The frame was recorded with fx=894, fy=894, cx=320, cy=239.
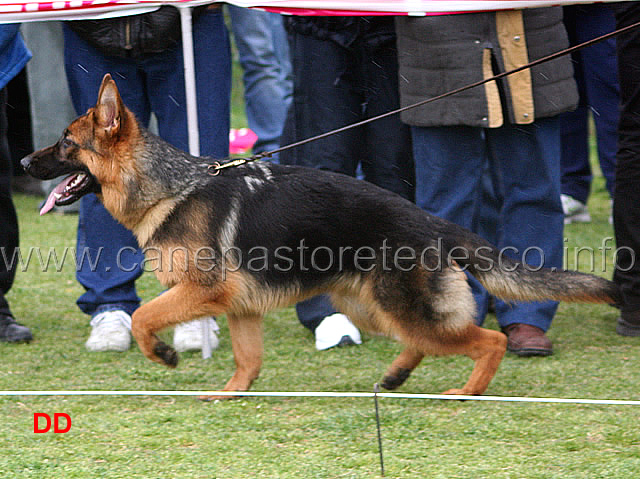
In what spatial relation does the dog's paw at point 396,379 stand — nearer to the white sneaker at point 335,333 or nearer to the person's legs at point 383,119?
the white sneaker at point 335,333

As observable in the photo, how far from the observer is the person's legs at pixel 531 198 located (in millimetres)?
4410

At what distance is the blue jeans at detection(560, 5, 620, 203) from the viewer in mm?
5945

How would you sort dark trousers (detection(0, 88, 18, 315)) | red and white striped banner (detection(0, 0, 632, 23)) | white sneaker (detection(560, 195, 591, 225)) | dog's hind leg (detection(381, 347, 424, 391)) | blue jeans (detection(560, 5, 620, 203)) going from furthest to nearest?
white sneaker (detection(560, 195, 591, 225))
blue jeans (detection(560, 5, 620, 203))
dark trousers (detection(0, 88, 18, 315))
red and white striped banner (detection(0, 0, 632, 23))
dog's hind leg (detection(381, 347, 424, 391))

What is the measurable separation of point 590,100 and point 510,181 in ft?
7.43

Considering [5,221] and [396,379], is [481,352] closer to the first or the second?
[396,379]

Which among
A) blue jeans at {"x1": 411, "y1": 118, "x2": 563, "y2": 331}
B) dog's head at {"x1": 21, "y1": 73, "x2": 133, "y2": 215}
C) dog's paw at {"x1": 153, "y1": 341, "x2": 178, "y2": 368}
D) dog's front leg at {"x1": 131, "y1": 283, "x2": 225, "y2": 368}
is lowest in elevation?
dog's paw at {"x1": 153, "y1": 341, "x2": 178, "y2": 368}

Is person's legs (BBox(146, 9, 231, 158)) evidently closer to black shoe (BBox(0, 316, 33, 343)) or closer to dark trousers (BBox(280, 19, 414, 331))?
dark trousers (BBox(280, 19, 414, 331))

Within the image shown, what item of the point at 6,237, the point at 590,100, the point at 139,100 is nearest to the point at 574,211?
the point at 590,100

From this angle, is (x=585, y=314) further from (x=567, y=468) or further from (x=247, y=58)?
(x=247, y=58)

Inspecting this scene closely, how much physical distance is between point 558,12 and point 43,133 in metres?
4.71

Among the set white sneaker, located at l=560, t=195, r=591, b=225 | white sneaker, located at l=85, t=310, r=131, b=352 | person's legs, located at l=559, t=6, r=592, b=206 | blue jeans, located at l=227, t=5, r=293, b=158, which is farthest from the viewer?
blue jeans, located at l=227, t=5, r=293, b=158

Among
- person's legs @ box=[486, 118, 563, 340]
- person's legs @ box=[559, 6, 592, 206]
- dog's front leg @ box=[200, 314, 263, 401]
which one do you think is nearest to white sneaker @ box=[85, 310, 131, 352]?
dog's front leg @ box=[200, 314, 263, 401]

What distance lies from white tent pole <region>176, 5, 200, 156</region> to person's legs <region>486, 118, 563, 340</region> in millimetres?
1452

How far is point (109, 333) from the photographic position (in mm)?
4531
